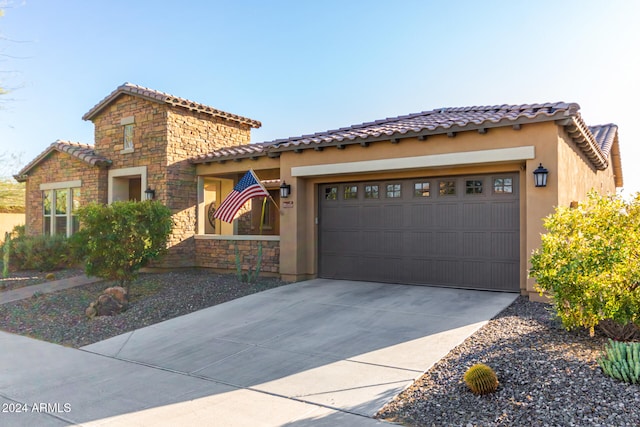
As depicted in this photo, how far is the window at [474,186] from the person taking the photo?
9.23 m

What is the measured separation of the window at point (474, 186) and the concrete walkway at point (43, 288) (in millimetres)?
10094

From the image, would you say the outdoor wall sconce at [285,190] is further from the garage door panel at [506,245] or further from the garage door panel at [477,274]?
the garage door panel at [506,245]

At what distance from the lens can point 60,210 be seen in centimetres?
1609

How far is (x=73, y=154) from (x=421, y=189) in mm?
11941

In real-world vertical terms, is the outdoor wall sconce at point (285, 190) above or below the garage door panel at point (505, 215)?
above

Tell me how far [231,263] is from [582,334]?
9140 mm

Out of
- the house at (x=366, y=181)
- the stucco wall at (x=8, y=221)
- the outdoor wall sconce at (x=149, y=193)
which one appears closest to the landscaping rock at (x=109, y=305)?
the house at (x=366, y=181)

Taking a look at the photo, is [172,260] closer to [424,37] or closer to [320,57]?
[320,57]

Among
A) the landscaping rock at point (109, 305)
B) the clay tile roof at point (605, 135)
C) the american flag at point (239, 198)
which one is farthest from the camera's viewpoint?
the clay tile roof at point (605, 135)

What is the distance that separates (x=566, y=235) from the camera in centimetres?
577

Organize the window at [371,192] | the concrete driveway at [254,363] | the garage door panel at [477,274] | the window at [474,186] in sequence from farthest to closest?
the window at [371,192], the window at [474,186], the garage door panel at [477,274], the concrete driveway at [254,363]

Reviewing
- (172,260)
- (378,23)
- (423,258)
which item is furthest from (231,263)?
(378,23)

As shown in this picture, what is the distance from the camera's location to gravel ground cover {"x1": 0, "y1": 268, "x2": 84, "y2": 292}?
12.1 meters

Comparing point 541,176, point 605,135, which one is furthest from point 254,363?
point 605,135
